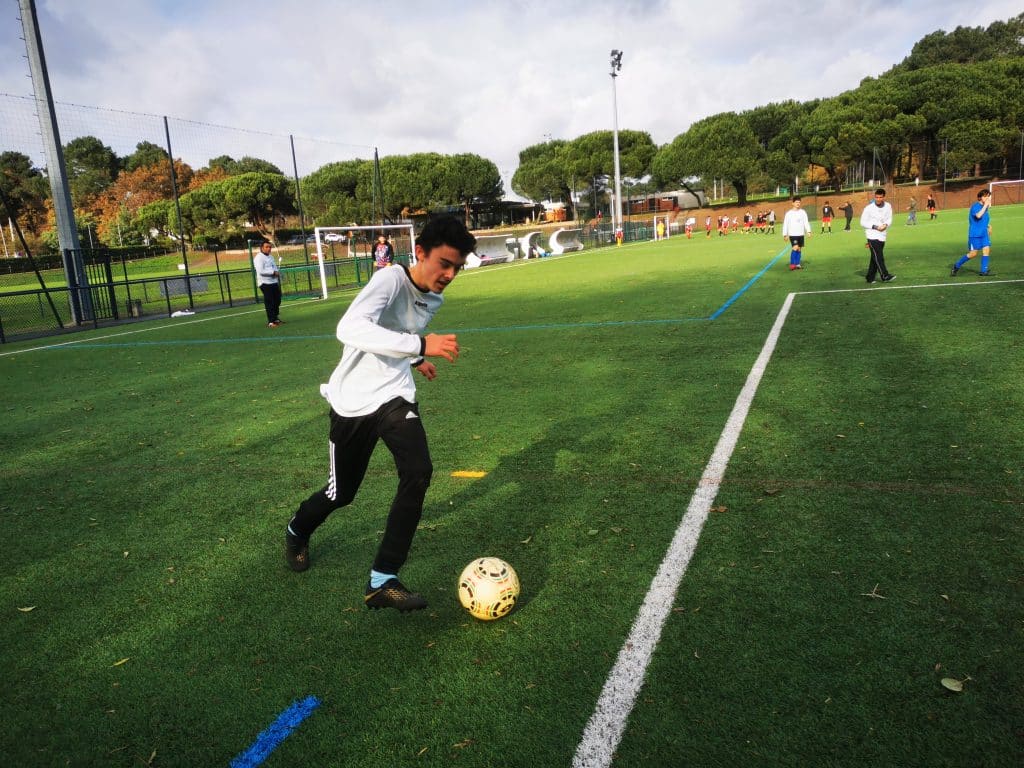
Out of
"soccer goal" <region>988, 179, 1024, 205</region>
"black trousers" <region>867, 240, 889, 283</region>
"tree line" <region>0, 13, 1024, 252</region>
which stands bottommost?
"black trousers" <region>867, 240, 889, 283</region>

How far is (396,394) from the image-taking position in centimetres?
332

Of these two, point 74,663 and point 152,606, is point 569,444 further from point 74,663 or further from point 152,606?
point 74,663

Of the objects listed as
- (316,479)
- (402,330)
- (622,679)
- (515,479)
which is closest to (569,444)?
(515,479)

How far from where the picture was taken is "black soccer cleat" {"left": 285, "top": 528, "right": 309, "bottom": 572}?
383 centimetres

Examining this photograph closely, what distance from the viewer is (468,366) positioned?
952 cm

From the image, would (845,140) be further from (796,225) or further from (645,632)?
(645,632)

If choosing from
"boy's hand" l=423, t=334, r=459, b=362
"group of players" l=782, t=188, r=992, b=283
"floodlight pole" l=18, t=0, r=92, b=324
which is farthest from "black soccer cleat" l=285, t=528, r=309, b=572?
"floodlight pole" l=18, t=0, r=92, b=324

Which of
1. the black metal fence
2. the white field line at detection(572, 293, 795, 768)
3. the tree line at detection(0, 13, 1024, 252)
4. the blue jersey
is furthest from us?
the tree line at detection(0, 13, 1024, 252)

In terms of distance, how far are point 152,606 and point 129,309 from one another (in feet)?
66.4

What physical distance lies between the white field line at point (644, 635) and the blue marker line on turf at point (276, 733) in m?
1.11

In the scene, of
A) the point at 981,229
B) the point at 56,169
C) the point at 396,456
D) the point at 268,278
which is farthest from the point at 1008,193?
the point at 396,456

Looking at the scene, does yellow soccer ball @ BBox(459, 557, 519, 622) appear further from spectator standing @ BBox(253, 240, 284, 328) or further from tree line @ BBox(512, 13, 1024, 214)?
tree line @ BBox(512, 13, 1024, 214)

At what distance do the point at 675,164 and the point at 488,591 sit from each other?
258ft

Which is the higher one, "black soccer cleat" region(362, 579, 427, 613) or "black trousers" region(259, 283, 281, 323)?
"black trousers" region(259, 283, 281, 323)
